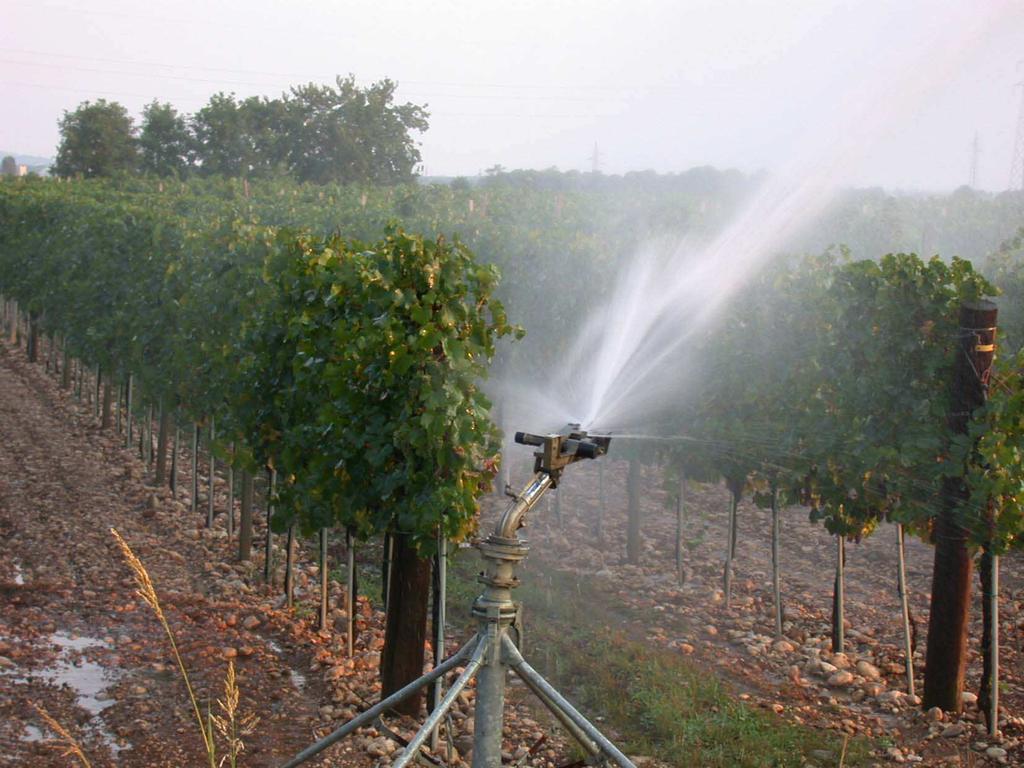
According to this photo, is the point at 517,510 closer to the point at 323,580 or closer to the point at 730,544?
the point at 323,580

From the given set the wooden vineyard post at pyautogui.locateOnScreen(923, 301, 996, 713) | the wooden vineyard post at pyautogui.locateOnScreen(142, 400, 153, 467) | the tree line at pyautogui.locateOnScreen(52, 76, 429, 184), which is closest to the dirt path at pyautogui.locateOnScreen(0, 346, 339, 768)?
the wooden vineyard post at pyautogui.locateOnScreen(142, 400, 153, 467)

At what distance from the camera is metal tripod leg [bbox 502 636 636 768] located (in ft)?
11.3

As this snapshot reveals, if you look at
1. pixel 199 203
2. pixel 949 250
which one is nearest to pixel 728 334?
pixel 949 250

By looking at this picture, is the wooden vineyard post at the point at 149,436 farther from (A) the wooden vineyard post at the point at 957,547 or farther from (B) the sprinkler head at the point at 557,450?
(B) the sprinkler head at the point at 557,450

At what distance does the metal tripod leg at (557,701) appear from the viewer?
3.43 meters

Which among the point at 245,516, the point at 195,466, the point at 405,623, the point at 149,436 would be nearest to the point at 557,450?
the point at 405,623

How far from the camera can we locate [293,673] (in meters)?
8.80

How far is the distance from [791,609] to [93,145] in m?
59.5

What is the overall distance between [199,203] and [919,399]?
2356 centimetres

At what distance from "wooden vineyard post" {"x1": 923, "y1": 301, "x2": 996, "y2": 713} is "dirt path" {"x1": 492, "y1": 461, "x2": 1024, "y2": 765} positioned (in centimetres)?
35

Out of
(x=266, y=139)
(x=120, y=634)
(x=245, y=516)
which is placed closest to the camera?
(x=120, y=634)

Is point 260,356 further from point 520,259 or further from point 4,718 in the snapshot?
point 520,259

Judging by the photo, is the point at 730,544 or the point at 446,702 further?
the point at 730,544

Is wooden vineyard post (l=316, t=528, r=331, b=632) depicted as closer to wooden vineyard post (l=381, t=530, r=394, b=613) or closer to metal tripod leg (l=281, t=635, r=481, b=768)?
wooden vineyard post (l=381, t=530, r=394, b=613)
